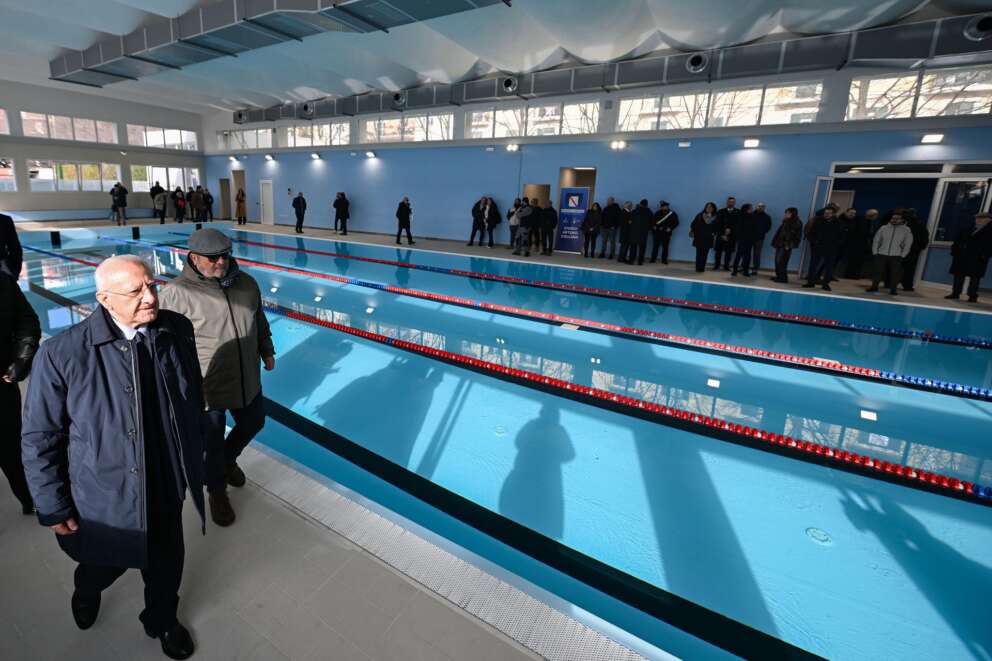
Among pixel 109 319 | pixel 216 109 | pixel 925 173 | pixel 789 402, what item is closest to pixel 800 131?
pixel 925 173

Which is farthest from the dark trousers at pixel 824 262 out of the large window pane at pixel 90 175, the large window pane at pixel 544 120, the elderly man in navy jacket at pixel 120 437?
the large window pane at pixel 90 175

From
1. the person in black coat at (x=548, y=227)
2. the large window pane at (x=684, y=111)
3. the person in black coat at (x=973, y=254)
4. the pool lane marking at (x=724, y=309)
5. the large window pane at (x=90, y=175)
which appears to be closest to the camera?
the pool lane marking at (x=724, y=309)

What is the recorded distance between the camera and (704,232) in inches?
465

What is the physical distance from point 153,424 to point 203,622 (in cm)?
81

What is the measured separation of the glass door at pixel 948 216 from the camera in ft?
32.7

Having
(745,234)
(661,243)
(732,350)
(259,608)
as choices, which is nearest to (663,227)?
(661,243)

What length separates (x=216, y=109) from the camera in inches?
912

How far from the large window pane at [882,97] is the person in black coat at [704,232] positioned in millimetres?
3309

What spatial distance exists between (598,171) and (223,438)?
44.6 feet

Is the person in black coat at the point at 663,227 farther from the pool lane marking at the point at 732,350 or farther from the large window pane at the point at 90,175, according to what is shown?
the large window pane at the point at 90,175

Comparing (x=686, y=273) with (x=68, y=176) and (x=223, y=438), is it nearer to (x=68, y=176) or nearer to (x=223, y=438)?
(x=223, y=438)

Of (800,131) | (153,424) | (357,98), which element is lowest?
(153,424)

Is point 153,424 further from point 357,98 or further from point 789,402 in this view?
point 357,98

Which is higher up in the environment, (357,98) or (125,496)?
(357,98)
